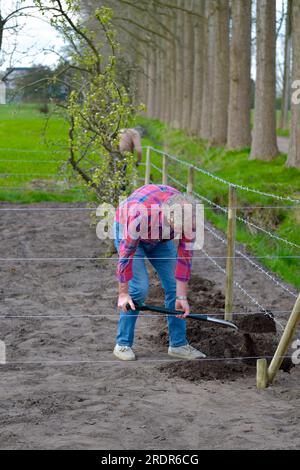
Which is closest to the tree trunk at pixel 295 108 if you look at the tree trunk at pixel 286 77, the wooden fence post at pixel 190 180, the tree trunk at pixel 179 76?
the wooden fence post at pixel 190 180

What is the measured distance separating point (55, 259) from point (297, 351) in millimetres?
5490

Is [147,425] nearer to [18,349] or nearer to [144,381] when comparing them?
[144,381]

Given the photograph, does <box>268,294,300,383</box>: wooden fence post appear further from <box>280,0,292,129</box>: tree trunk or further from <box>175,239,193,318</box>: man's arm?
<box>280,0,292,129</box>: tree trunk

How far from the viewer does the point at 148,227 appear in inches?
275

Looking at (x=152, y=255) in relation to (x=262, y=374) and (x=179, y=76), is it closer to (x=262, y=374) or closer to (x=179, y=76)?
(x=262, y=374)

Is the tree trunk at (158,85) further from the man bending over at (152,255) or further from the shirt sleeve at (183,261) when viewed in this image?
the shirt sleeve at (183,261)

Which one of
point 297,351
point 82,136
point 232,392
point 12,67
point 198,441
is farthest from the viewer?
point 12,67

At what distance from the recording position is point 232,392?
6570 millimetres

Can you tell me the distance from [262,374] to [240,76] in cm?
1843

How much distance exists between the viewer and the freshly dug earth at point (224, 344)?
23.3ft

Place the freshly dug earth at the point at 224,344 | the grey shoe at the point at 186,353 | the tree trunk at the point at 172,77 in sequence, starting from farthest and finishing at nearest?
the tree trunk at the point at 172,77 < the grey shoe at the point at 186,353 < the freshly dug earth at the point at 224,344

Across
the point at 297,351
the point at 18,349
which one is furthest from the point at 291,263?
the point at 18,349

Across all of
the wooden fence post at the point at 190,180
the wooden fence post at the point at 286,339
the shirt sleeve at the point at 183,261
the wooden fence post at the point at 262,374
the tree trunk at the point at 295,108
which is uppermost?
the tree trunk at the point at 295,108

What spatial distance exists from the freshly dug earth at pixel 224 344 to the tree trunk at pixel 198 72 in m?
25.5
